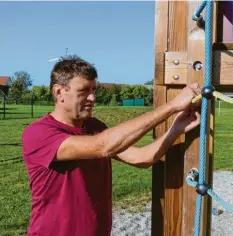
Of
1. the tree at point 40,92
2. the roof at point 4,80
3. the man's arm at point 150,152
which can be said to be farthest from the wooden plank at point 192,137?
the roof at point 4,80

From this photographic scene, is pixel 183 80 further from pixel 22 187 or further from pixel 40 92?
pixel 40 92

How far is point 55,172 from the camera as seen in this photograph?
87.5 inches

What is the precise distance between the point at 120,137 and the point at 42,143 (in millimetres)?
451

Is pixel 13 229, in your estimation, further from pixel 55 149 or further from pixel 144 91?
pixel 144 91

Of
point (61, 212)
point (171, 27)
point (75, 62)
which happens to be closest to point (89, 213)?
point (61, 212)

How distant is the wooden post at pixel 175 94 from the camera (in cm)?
192

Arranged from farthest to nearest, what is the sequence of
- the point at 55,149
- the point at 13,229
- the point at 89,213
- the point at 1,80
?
the point at 1,80 < the point at 13,229 < the point at 89,213 < the point at 55,149

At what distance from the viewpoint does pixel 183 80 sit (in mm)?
1974

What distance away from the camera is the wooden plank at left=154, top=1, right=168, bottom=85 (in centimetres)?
203

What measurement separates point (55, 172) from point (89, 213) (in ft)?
0.90

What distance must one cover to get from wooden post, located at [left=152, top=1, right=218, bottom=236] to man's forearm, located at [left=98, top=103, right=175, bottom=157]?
0.19 meters

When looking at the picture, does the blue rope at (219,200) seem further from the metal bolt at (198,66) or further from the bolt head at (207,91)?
the metal bolt at (198,66)

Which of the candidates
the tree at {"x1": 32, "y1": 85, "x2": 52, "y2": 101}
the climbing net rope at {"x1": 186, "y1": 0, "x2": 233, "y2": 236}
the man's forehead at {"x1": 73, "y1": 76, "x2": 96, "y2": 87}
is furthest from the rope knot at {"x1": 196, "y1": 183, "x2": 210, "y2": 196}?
the tree at {"x1": 32, "y1": 85, "x2": 52, "y2": 101}

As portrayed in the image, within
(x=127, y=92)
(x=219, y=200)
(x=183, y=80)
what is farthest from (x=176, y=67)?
(x=127, y=92)
